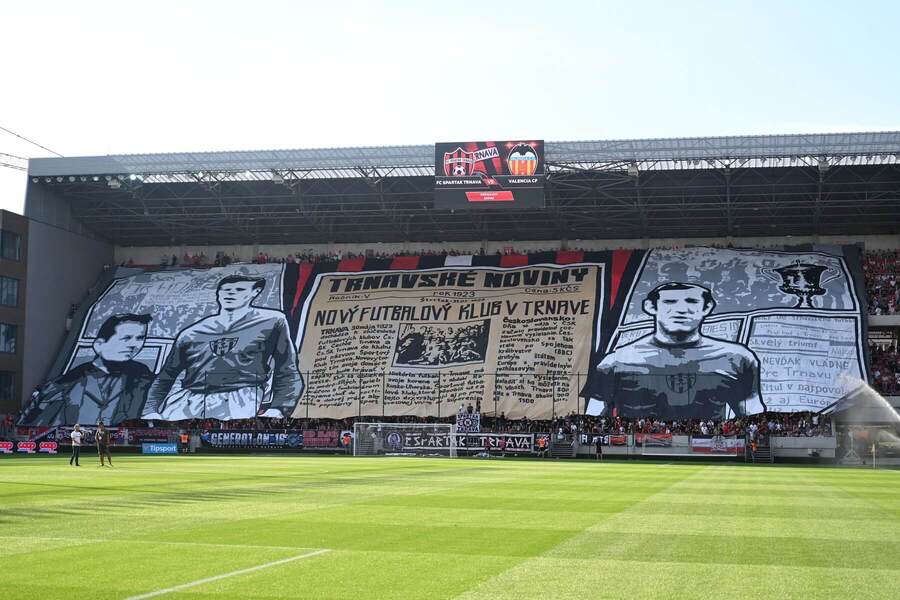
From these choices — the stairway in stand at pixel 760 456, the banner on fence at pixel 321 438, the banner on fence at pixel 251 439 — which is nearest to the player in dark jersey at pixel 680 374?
the stairway in stand at pixel 760 456

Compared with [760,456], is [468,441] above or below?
above

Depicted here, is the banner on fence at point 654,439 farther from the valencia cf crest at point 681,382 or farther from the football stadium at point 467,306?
the valencia cf crest at point 681,382

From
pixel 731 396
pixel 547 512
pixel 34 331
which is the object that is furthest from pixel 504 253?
pixel 547 512

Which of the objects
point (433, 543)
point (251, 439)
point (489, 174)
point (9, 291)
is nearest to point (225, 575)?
point (433, 543)

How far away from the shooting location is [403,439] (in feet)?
198

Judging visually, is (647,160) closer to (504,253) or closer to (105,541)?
(504,253)

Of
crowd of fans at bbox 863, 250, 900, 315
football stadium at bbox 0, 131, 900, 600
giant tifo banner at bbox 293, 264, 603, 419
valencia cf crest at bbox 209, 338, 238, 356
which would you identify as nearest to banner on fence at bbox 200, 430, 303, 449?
football stadium at bbox 0, 131, 900, 600

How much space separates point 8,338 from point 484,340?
34700 millimetres

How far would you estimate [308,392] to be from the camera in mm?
71250

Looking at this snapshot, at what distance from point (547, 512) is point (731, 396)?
48.3 meters

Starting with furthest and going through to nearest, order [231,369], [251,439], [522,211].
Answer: [522,211]
[231,369]
[251,439]

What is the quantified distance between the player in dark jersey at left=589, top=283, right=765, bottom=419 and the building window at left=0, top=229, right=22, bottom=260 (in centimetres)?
4335

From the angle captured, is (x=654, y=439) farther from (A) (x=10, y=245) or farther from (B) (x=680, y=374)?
(A) (x=10, y=245)

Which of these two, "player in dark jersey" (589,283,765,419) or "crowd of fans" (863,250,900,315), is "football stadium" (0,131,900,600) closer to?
"player in dark jersey" (589,283,765,419)
